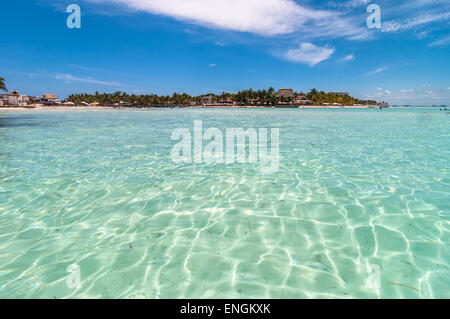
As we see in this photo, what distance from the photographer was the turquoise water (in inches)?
86.4

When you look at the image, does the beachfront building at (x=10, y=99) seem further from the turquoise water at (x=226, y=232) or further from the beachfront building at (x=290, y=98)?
the beachfront building at (x=290, y=98)

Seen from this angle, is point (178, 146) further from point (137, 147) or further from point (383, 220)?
point (383, 220)

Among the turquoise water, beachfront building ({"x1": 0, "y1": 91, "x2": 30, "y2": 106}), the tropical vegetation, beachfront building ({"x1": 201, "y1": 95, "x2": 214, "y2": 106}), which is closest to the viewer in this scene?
the turquoise water

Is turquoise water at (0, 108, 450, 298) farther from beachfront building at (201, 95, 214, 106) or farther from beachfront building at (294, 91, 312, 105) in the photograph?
beachfront building at (201, 95, 214, 106)

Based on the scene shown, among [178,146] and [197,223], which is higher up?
[178,146]

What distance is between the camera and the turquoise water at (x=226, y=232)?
2.20 metres

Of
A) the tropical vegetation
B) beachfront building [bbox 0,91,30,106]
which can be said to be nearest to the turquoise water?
beachfront building [bbox 0,91,30,106]

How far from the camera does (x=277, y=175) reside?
5316 mm

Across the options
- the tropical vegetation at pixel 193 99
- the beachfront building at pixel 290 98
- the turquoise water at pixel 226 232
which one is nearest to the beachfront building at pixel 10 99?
the tropical vegetation at pixel 193 99

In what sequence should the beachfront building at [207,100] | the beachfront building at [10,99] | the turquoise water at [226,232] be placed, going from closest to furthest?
the turquoise water at [226,232]
the beachfront building at [10,99]
the beachfront building at [207,100]

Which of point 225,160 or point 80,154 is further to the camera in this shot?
point 80,154
